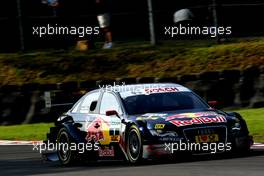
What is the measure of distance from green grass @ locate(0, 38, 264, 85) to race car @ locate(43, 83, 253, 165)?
27.2 ft

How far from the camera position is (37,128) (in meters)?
19.2

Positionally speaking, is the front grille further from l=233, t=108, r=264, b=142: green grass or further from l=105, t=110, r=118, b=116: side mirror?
l=233, t=108, r=264, b=142: green grass

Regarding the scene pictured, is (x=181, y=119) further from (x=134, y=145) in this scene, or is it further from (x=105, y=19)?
(x=105, y=19)

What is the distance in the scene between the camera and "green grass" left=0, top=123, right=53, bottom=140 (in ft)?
59.4

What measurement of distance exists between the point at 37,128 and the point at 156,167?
28.1 feet

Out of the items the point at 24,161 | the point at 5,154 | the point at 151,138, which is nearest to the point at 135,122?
the point at 151,138

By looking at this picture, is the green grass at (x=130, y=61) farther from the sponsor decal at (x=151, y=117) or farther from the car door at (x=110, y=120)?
the sponsor decal at (x=151, y=117)

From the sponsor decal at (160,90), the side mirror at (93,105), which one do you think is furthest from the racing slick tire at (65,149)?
the sponsor decal at (160,90)

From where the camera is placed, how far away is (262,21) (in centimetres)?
2559

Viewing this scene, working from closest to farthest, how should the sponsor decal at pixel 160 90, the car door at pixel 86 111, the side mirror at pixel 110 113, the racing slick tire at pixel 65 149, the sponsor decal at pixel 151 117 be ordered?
the sponsor decal at pixel 151 117, the side mirror at pixel 110 113, the sponsor decal at pixel 160 90, the car door at pixel 86 111, the racing slick tire at pixel 65 149

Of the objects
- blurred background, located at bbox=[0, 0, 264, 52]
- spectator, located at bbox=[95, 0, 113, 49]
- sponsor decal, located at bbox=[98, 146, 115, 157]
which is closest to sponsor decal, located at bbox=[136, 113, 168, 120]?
sponsor decal, located at bbox=[98, 146, 115, 157]

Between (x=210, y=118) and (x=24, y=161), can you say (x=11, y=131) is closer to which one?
(x=24, y=161)

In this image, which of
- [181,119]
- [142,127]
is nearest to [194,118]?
[181,119]

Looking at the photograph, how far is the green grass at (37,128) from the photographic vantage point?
16.9 m
